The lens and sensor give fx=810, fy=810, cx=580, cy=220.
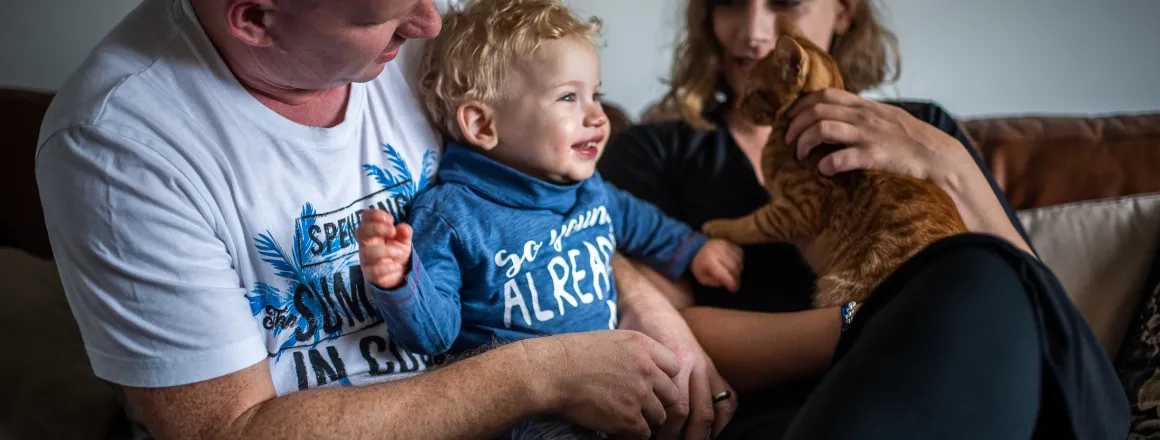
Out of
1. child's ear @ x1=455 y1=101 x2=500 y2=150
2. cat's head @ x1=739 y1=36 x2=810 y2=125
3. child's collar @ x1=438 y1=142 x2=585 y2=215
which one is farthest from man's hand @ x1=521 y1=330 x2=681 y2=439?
cat's head @ x1=739 y1=36 x2=810 y2=125

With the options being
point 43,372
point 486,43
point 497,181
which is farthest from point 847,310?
point 43,372

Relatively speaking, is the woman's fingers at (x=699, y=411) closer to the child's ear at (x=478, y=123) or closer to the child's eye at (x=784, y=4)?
the child's ear at (x=478, y=123)

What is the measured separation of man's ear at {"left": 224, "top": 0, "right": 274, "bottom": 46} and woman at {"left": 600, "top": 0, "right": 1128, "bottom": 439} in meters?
0.75

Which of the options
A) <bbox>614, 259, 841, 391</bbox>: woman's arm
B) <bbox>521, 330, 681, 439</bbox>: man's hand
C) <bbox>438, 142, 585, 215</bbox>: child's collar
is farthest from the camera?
<bbox>614, 259, 841, 391</bbox>: woman's arm

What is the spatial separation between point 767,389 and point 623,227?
384 mm

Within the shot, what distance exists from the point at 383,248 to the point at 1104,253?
5.08ft

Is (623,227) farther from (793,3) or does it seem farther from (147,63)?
(147,63)

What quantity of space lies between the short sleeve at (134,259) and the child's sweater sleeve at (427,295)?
0.66ft

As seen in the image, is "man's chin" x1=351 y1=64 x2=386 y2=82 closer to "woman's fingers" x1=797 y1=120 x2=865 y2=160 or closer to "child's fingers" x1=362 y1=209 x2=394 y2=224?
"child's fingers" x1=362 y1=209 x2=394 y2=224

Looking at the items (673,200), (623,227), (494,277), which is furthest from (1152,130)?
(494,277)

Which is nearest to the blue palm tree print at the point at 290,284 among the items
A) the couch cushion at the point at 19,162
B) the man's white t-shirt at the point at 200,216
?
the man's white t-shirt at the point at 200,216

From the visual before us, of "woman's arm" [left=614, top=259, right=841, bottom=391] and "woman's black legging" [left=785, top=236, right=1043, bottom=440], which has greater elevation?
"woman's black legging" [left=785, top=236, right=1043, bottom=440]

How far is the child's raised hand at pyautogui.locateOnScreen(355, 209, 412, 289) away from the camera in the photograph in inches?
37.6

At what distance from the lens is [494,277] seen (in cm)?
120
